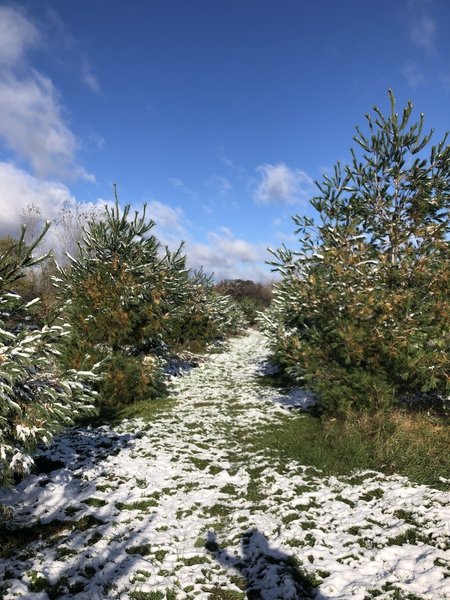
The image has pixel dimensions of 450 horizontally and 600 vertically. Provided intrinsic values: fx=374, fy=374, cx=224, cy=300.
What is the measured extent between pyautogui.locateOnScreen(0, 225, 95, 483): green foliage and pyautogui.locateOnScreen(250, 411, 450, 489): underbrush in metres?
4.57

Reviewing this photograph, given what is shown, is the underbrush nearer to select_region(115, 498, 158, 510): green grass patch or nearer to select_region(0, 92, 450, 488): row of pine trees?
select_region(0, 92, 450, 488): row of pine trees

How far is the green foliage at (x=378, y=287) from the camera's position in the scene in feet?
24.3

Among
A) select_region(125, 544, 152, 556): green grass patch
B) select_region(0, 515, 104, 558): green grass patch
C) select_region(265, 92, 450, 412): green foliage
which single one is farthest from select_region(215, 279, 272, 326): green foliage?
select_region(125, 544, 152, 556): green grass patch

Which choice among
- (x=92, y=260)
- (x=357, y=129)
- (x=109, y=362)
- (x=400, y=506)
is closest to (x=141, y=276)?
(x=92, y=260)

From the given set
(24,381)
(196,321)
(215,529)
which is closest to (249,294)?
(196,321)

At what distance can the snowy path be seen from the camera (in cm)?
418

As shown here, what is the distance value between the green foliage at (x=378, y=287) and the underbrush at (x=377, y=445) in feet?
1.44

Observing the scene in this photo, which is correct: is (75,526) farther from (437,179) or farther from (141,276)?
(437,179)

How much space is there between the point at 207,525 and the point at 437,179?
8.62 metres

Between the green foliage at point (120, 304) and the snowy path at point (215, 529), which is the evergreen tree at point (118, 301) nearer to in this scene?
the green foliage at point (120, 304)

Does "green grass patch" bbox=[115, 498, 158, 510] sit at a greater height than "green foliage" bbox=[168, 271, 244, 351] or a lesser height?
lesser

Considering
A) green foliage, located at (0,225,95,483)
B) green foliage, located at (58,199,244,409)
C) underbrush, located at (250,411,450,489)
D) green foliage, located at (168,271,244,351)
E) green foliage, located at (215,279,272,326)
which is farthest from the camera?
green foliage, located at (215,279,272,326)

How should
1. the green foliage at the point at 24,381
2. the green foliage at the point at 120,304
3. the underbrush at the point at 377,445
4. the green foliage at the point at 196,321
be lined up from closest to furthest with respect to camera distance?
the green foliage at the point at 24,381, the underbrush at the point at 377,445, the green foliage at the point at 120,304, the green foliage at the point at 196,321

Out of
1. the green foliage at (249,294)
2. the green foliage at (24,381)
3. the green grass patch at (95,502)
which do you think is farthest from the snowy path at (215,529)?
the green foliage at (249,294)
